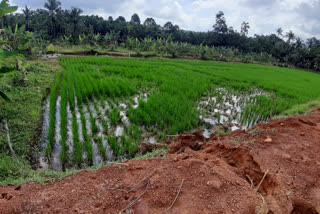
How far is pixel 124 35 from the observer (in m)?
33.8

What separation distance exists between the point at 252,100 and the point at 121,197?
7125mm

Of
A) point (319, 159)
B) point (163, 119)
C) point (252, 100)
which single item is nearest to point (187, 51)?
point (252, 100)

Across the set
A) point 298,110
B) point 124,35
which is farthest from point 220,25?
point 298,110

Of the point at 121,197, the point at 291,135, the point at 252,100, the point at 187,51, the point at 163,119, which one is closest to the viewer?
the point at 121,197

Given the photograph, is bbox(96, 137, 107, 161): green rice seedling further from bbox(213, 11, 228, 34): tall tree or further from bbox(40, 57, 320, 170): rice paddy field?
bbox(213, 11, 228, 34): tall tree

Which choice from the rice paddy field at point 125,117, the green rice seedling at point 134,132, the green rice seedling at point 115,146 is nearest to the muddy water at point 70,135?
the rice paddy field at point 125,117

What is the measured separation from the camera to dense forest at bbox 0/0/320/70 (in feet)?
89.3

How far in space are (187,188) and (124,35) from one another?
35.4 metres

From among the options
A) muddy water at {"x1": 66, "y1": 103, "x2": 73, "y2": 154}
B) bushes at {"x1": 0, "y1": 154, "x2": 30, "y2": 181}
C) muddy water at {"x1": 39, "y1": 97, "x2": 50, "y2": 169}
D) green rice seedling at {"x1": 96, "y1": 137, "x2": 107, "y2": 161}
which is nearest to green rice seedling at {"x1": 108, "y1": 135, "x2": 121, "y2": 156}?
green rice seedling at {"x1": 96, "y1": 137, "x2": 107, "y2": 161}

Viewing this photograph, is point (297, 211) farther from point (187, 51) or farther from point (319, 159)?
point (187, 51)

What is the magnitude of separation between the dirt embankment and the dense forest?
2423 cm

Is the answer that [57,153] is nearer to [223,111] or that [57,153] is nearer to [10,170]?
[10,170]

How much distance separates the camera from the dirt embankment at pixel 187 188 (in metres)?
1.75

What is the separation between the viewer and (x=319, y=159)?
9.04 ft
